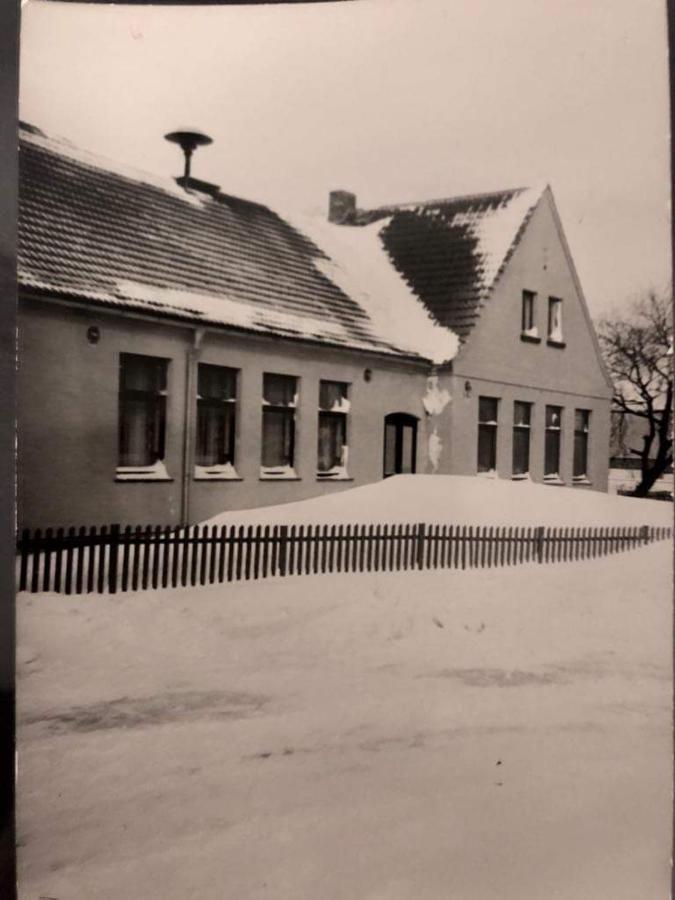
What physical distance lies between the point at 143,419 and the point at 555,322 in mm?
553

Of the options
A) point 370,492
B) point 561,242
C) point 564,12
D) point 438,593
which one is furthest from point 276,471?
point 564,12

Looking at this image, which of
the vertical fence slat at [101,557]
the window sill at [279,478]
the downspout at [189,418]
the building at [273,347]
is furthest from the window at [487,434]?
the vertical fence slat at [101,557]

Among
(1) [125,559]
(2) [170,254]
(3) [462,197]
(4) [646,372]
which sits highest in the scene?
(3) [462,197]

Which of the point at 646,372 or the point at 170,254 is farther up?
the point at 170,254

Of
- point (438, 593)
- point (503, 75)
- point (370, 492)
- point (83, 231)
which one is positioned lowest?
point (438, 593)

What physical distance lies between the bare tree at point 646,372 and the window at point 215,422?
50cm

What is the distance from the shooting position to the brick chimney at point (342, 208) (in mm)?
1006

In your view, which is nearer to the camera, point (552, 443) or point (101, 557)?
point (101, 557)

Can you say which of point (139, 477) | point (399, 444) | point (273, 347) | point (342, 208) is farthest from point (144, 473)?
point (342, 208)

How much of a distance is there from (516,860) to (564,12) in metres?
1.03

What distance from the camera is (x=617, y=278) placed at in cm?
99

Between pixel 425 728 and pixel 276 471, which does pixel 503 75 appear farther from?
pixel 425 728

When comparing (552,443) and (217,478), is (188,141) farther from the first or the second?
(552,443)

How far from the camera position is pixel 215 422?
3.11 feet
